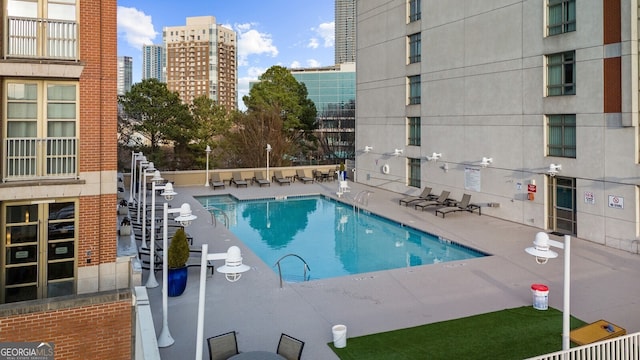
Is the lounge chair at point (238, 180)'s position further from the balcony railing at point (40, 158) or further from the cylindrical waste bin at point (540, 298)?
the cylindrical waste bin at point (540, 298)

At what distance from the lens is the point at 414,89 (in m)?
26.2

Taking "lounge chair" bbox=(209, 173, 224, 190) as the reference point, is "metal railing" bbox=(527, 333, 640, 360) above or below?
below

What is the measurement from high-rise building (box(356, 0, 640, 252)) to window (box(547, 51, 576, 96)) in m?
0.04

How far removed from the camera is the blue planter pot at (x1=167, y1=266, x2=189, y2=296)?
10.9 metres

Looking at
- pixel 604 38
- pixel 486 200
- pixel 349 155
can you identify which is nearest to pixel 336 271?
pixel 486 200

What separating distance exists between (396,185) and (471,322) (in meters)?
18.8

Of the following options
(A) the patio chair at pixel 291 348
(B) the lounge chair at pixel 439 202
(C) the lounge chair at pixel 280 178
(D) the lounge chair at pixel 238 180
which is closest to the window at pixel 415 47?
(B) the lounge chair at pixel 439 202

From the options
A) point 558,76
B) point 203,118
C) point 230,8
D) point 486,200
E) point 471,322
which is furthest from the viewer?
point 230,8

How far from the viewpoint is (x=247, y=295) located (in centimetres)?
1120

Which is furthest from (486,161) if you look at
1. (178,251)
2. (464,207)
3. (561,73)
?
(178,251)

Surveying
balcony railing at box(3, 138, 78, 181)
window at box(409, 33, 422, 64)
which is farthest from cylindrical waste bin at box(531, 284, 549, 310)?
window at box(409, 33, 422, 64)

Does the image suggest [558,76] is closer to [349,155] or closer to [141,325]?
[141,325]

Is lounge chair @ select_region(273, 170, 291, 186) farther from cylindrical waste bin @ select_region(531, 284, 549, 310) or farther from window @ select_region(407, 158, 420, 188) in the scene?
cylindrical waste bin @ select_region(531, 284, 549, 310)

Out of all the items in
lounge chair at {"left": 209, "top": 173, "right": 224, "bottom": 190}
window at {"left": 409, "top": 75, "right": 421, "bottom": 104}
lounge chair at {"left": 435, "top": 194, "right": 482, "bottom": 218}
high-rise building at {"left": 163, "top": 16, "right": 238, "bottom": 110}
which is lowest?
lounge chair at {"left": 435, "top": 194, "right": 482, "bottom": 218}
